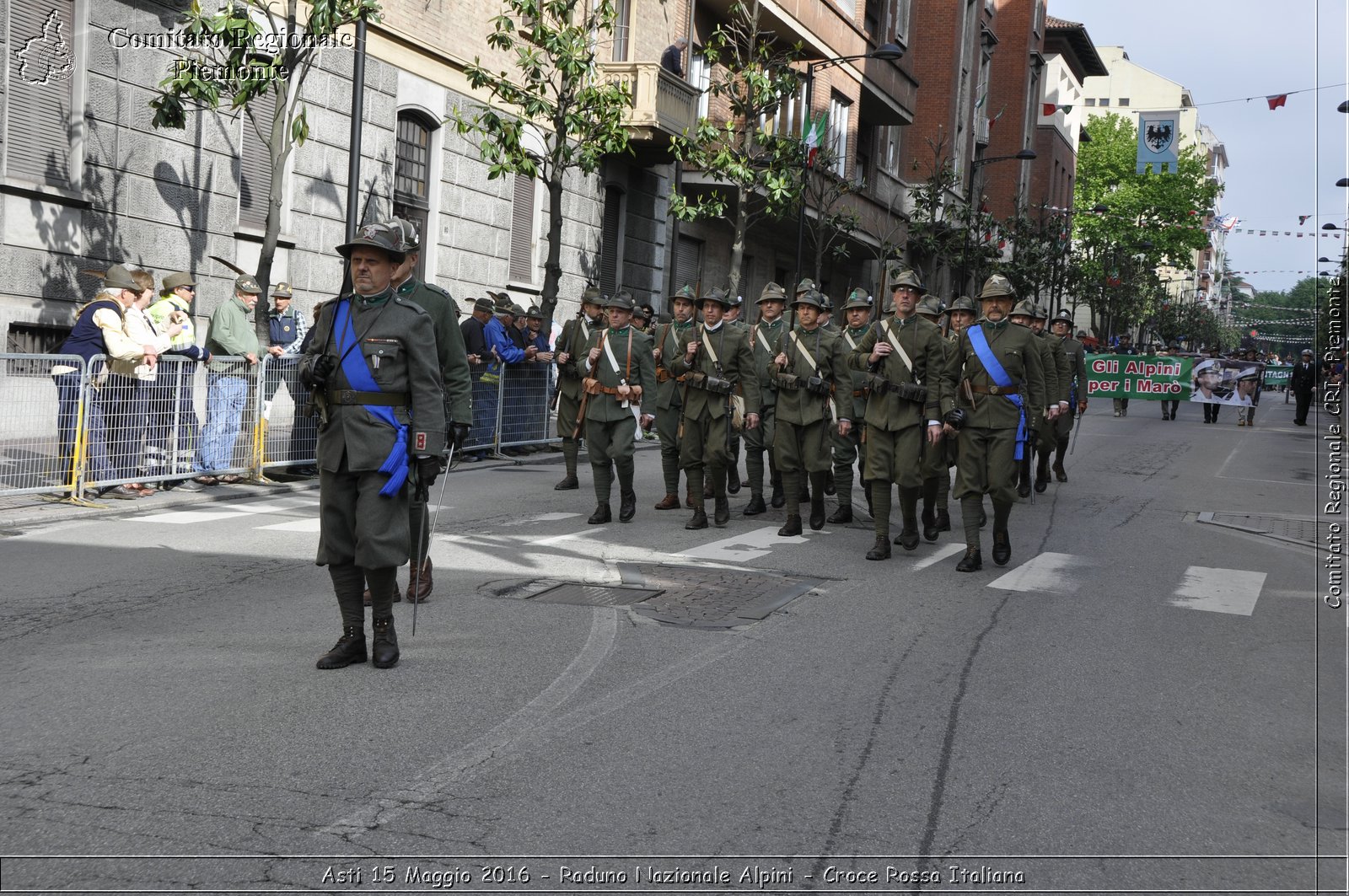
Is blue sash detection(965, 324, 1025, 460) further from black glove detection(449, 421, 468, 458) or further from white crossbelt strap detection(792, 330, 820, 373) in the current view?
black glove detection(449, 421, 468, 458)

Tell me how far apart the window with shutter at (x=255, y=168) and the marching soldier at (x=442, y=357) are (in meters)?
11.4

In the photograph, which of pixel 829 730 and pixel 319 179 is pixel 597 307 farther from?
pixel 829 730

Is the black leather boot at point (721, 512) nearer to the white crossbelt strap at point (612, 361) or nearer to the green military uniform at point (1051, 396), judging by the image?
the white crossbelt strap at point (612, 361)

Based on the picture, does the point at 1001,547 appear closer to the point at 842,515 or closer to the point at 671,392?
the point at 842,515

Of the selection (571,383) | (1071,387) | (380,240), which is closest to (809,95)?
(1071,387)

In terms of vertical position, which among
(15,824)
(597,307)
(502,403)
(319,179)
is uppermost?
(319,179)

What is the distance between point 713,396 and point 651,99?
1464 cm

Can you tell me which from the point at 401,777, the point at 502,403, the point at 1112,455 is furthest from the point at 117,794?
the point at 1112,455

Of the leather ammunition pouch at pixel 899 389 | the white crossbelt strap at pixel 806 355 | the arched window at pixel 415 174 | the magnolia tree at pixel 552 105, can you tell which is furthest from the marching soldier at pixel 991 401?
the arched window at pixel 415 174

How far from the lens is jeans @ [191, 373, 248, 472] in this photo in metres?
12.1

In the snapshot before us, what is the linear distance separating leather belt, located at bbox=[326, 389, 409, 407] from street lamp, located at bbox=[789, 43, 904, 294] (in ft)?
50.9

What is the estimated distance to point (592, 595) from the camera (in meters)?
7.94

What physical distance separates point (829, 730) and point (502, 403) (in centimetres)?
1172

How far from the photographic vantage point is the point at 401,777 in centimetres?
449
